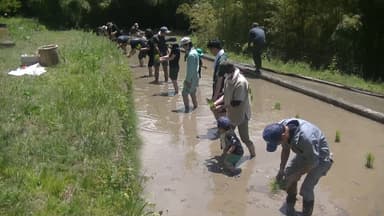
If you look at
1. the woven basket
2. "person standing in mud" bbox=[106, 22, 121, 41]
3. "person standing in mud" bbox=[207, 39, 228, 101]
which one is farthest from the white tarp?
"person standing in mud" bbox=[106, 22, 121, 41]

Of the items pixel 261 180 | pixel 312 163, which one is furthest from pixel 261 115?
pixel 312 163

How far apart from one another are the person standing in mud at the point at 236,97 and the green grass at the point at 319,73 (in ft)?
33.4

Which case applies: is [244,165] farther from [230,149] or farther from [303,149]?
[303,149]

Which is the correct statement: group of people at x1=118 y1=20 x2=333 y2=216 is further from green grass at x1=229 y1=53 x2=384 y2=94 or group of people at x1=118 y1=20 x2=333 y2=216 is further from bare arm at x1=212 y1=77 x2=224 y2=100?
green grass at x1=229 y1=53 x2=384 y2=94

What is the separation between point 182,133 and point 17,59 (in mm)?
7373

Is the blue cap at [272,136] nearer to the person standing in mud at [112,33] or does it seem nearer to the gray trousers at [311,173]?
the gray trousers at [311,173]

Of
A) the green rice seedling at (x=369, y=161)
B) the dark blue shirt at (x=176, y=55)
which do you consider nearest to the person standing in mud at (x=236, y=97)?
the green rice seedling at (x=369, y=161)

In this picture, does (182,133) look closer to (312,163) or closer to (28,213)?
(312,163)

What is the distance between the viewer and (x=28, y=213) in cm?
533

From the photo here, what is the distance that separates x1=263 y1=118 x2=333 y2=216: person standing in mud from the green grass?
39.5 feet

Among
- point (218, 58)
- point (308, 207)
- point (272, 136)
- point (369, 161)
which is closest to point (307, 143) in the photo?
point (272, 136)

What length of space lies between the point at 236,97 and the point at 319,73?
41.2 feet

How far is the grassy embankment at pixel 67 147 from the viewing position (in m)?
5.77

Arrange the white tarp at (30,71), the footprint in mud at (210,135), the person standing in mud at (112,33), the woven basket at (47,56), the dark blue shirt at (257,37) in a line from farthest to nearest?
the person standing in mud at (112,33), the dark blue shirt at (257,37), the woven basket at (47,56), the white tarp at (30,71), the footprint in mud at (210,135)
